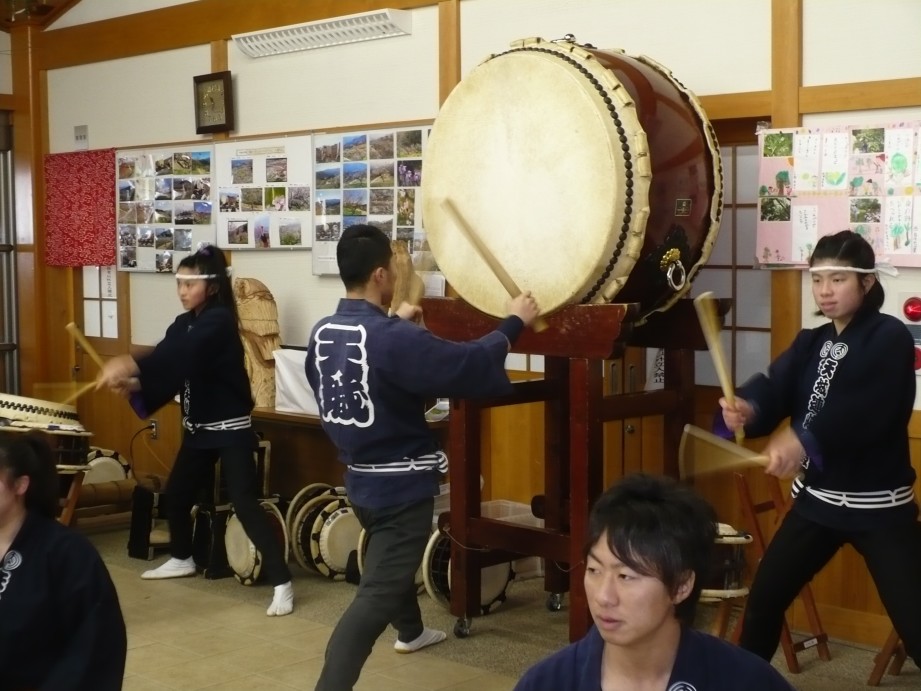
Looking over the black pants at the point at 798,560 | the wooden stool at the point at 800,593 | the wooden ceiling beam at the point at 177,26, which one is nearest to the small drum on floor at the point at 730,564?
the wooden stool at the point at 800,593

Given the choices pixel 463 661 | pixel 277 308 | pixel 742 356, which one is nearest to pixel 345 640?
pixel 463 661

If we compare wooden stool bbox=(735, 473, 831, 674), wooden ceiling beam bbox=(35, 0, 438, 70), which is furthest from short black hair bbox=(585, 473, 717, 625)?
wooden ceiling beam bbox=(35, 0, 438, 70)

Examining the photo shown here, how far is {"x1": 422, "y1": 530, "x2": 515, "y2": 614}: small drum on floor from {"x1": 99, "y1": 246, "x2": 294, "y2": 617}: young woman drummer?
0.51m

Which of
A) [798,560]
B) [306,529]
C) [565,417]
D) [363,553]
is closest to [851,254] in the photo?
[798,560]

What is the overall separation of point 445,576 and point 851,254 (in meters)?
1.93

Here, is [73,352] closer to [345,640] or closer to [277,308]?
[277,308]

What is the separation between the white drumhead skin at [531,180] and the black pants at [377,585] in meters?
0.74

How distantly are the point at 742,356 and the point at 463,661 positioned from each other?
53.0 inches

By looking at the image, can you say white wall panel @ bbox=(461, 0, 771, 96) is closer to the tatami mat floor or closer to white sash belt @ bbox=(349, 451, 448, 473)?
white sash belt @ bbox=(349, 451, 448, 473)

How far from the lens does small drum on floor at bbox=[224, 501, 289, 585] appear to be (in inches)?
178

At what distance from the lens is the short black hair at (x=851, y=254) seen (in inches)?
110

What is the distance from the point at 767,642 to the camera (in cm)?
283

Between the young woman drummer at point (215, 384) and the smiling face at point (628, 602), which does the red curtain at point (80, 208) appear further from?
the smiling face at point (628, 602)

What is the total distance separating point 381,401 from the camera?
309 cm
